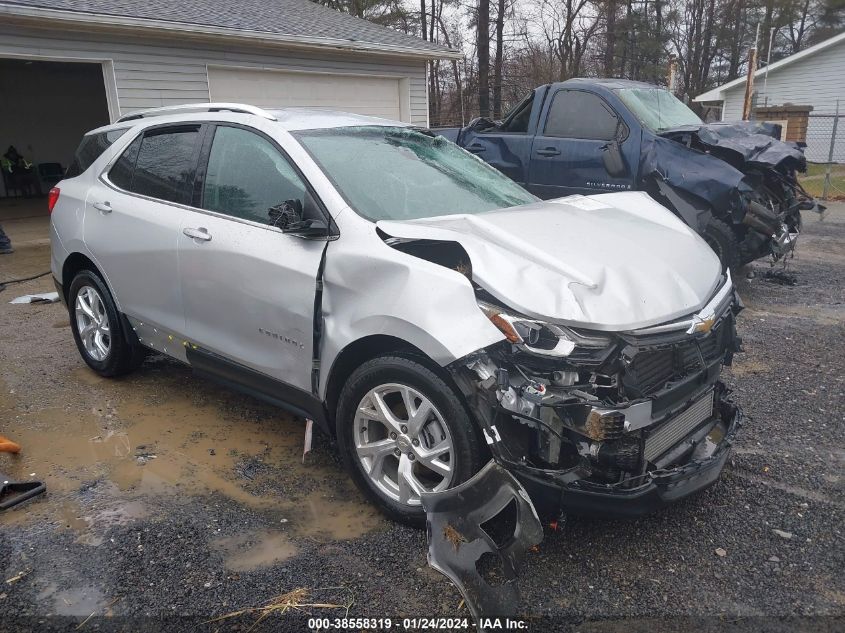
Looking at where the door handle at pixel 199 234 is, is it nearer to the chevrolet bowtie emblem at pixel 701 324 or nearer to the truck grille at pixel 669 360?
the truck grille at pixel 669 360

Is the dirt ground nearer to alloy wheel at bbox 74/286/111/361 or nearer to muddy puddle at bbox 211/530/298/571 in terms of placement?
muddy puddle at bbox 211/530/298/571

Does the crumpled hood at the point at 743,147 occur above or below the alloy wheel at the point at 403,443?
→ above

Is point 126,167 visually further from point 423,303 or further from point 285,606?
point 285,606

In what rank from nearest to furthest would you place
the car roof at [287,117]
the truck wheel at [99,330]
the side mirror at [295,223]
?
the side mirror at [295,223] → the car roof at [287,117] → the truck wheel at [99,330]

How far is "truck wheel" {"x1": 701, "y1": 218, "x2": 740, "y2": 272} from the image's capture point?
22.1ft

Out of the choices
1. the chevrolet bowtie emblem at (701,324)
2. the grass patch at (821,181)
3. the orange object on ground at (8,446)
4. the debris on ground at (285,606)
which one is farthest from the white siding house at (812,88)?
the orange object on ground at (8,446)

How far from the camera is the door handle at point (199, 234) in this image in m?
3.65

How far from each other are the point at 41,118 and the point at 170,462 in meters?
18.4

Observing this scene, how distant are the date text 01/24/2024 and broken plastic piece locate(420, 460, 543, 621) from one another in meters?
0.06

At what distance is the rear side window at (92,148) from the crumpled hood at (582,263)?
9.00 feet

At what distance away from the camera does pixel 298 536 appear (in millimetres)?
3059

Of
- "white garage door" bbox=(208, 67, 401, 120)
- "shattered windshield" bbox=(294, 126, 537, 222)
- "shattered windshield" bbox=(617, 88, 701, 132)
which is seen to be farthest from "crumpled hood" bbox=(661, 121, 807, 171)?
"white garage door" bbox=(208, 67, 401, 120)

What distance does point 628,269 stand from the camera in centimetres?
287

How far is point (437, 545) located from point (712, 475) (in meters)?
1.24
